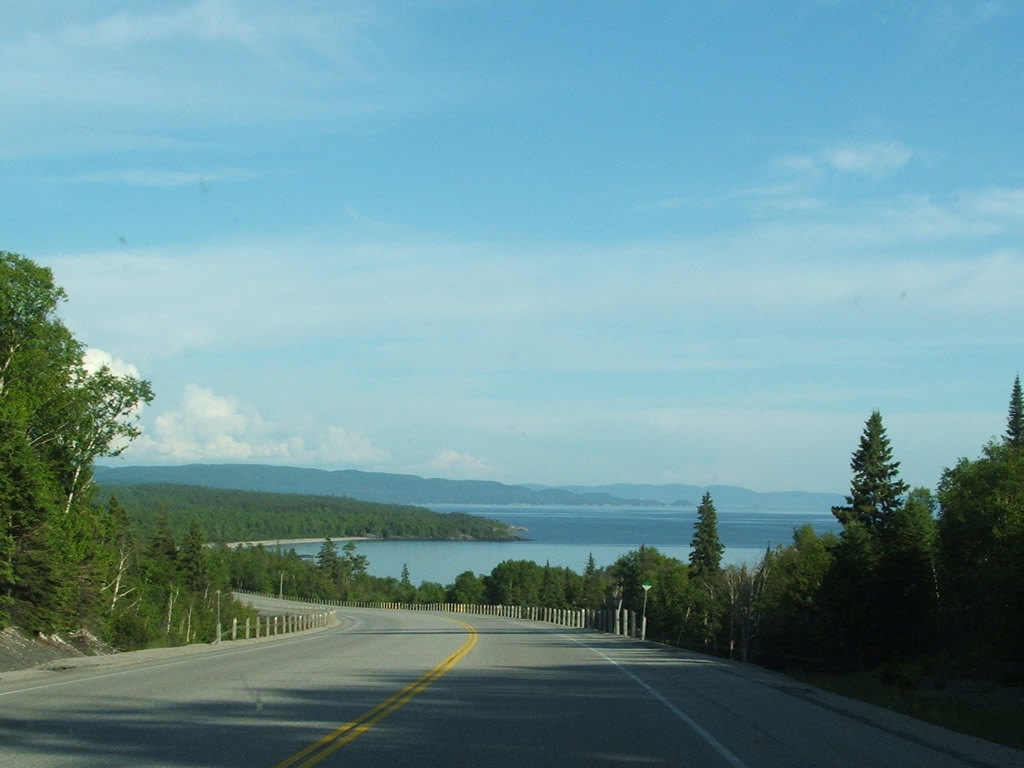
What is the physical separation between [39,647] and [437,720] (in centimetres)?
1614

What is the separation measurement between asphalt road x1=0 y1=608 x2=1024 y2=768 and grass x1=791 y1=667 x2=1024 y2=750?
21.8 inches

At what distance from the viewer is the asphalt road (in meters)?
10.5

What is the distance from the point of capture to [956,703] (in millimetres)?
19734

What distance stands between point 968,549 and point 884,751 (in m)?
38.0

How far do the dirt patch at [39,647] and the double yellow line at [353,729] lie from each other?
8.13 meters

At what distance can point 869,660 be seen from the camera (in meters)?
47.0

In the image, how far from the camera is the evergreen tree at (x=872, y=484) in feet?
245

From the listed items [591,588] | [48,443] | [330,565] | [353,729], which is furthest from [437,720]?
[330,565]

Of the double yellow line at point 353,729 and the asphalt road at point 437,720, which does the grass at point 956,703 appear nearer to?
the asphalt road at point 437,720

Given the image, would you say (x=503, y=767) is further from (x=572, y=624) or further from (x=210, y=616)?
(x=210, y=616)

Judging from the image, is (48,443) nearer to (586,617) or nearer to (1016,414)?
(586,617)

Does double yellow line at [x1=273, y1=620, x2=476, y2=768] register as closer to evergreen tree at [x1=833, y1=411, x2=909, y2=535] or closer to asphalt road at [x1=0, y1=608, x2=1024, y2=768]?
asphalt road at [x1=0, y1=608, x2=1024, y2=768]

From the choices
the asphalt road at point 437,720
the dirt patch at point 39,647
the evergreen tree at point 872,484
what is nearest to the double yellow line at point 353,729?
the asphalt road at point 437,720

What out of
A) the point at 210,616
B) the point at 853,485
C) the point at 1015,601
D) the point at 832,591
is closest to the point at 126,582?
the point at 210,616
